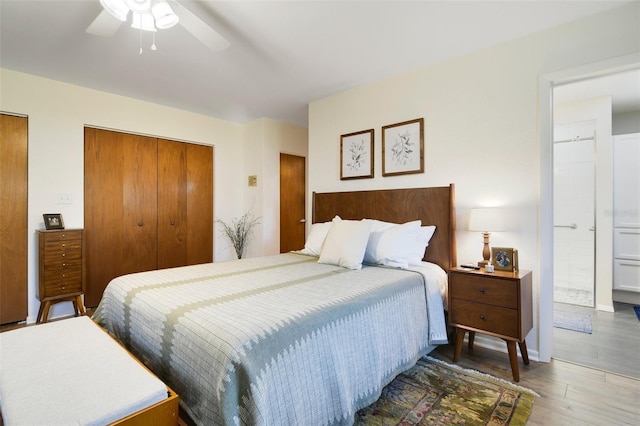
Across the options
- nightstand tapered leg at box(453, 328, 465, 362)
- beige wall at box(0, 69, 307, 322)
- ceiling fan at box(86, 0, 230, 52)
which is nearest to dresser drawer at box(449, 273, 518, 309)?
nightstand tapered leg at box(453, 328, 465, 362)

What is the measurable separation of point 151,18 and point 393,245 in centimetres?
229

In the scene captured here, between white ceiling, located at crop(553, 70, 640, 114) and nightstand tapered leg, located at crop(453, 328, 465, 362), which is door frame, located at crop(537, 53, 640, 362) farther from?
white ceiling, located at crop(553, 70, 640, 114)

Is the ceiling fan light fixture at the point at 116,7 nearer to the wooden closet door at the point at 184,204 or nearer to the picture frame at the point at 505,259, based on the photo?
the wooden closet door at the point at 184,204

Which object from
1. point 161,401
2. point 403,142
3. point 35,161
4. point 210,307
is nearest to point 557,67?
point 403,142

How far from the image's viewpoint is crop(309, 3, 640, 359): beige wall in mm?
2131

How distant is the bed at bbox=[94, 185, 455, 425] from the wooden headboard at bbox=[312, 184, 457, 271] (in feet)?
0.79

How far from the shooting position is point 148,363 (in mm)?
1454

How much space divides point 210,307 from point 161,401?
44cm

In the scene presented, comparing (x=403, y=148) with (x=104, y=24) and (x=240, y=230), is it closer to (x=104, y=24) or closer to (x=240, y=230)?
(x=104, y=24)

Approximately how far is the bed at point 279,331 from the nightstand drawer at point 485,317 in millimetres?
123

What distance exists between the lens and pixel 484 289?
207cm

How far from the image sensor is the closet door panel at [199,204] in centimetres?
429

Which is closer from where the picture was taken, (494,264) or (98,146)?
(494,264)

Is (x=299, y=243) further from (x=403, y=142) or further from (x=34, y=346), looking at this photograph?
(x=34, y=346)
